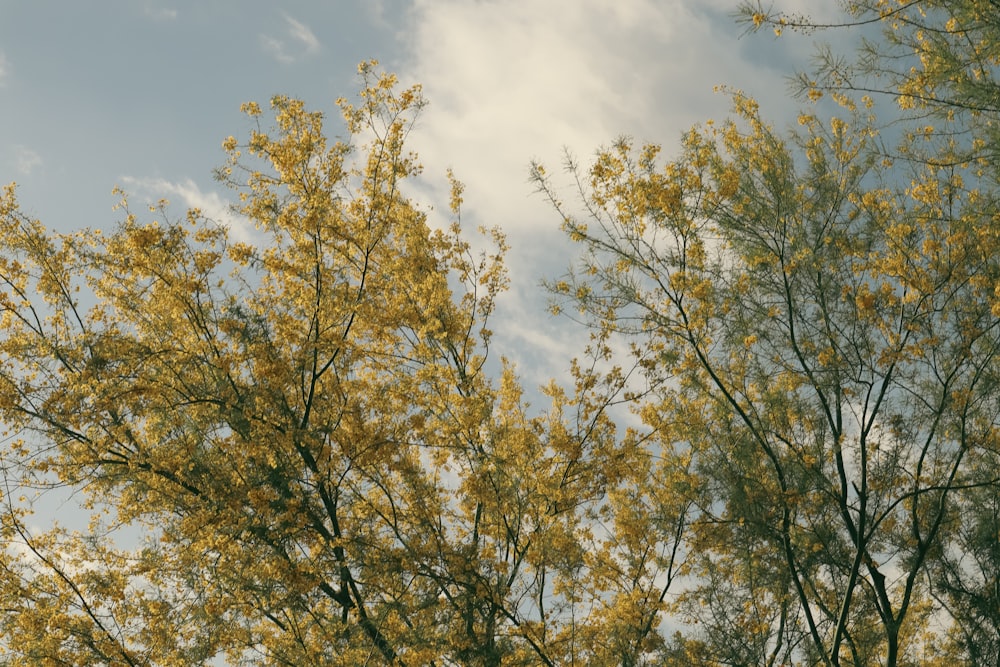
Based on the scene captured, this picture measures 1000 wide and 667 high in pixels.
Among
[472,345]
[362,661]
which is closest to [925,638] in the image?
[472,345]

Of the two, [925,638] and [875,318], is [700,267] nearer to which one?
[875,318]

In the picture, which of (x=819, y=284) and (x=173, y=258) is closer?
(x=173, y=258)

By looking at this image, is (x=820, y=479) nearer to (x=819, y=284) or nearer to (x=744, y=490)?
(x=744, y=490)

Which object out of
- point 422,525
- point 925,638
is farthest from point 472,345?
point 925,638

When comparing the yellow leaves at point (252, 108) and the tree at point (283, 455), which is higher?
the yellow leaves at point (252, 108)

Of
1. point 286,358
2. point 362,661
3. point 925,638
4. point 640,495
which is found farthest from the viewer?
point 925,638

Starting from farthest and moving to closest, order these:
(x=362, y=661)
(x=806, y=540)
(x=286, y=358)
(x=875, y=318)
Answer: (x=806, y=540) < (x=875, y=318) < (x=286, y=358) < (x=362, y=661)

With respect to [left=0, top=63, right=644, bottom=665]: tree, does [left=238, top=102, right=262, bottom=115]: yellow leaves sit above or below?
above

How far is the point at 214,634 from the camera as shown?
7.86m

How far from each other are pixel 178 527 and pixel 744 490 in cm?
611

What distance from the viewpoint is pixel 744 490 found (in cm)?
962

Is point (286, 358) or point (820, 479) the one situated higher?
point (286, 358)

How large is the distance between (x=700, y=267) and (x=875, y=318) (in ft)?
6.06

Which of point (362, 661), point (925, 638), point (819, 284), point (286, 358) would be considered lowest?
point (362, 661)
